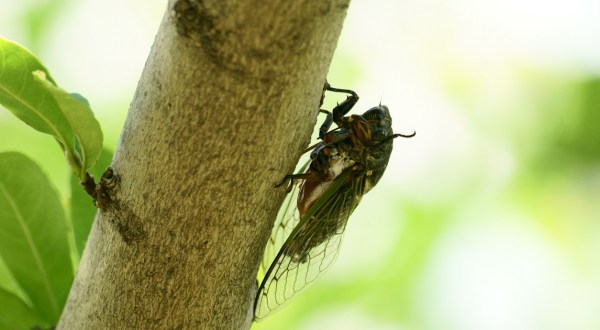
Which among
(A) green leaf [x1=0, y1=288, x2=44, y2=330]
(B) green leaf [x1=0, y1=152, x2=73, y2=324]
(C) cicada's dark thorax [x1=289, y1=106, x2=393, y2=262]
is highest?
(C) cicada's dark thorax [x1=289, y1=106, x2=393, y2=262]

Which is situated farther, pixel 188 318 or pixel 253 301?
pixel 253 301

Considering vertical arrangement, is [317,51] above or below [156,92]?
above

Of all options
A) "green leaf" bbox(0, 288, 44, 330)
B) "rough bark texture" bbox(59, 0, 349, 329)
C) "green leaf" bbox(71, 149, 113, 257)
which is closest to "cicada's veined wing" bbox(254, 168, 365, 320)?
"rough bark texture" bbox(59, 0, 349, 329)

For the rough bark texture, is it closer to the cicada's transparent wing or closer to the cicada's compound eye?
the cicada's transparent wing

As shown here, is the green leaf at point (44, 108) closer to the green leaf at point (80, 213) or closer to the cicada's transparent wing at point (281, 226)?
the green leaf at point (80, 213)

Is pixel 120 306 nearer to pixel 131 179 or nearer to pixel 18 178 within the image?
pixel 131 179

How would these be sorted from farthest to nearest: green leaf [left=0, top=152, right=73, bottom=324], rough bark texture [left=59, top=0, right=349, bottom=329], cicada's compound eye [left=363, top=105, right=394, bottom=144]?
1. cicada's compound eye [left=363, top=105, right=394, bottom=144]
2. green leaf [left=0, top=152, right=73, bottom=324]
3. rough bark texture [left=59, top=0, right=349, bottom=329]

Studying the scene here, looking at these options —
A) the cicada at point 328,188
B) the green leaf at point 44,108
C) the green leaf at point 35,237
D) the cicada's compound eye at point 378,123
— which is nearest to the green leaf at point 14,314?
the green leaf at point 35,237

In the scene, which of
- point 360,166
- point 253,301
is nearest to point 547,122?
point 360,166
